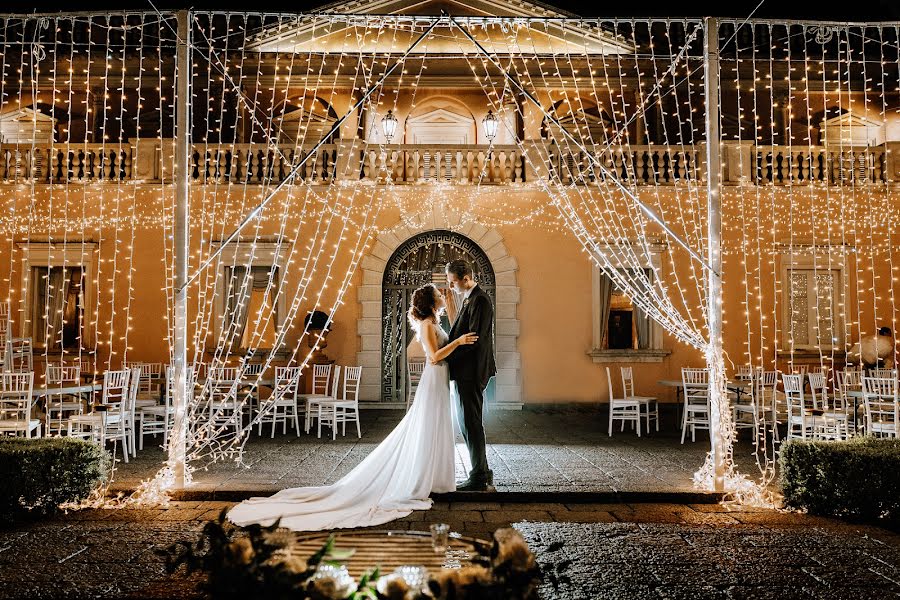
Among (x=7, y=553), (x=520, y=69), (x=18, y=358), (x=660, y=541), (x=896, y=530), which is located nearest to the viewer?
(x=7, y=553)

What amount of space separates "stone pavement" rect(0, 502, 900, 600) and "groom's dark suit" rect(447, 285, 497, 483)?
16.4 inches

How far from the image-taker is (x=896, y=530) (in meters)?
4.22

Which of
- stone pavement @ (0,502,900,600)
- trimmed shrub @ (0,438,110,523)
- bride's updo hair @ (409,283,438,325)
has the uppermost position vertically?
bride's updo hair @ (409,283,438,325)

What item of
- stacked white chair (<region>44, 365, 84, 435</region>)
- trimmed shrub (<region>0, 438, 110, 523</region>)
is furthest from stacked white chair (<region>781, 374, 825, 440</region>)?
stacked white chair (<region>44, 365, 84, 435</region>)

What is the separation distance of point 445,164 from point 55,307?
21.3 feet

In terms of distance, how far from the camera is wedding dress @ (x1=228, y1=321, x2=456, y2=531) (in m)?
4.36

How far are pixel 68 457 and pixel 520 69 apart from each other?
10.2 meters

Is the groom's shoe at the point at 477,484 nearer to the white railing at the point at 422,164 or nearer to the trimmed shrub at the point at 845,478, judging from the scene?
the trimmed shrub at the point at 845,478

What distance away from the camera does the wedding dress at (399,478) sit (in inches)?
172

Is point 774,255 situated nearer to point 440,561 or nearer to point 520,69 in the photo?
point 520,69

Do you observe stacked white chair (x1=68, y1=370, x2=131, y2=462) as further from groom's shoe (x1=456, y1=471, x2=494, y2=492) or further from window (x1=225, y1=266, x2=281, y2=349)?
window (x1=225, y1=266, x2=281, y2=349)

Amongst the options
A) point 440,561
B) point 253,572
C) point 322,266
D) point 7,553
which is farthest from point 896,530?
point 322,266

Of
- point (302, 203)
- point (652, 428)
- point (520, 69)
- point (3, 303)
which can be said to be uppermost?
point (520, 69)

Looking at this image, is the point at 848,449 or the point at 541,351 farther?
the point at 541,351
